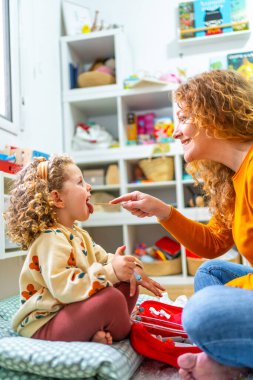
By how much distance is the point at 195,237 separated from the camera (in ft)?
4.27

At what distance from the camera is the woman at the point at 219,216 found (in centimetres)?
77

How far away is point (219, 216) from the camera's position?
4.20ft

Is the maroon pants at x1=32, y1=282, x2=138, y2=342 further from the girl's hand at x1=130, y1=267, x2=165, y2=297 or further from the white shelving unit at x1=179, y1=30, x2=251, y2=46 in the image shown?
the white shelving unit at x1=179, y1=30, x2=251, y2=46

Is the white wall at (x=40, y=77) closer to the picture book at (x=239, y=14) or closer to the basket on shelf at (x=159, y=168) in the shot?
the basket on shelf at (x=159, y=168)

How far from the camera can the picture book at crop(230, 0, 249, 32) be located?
9.14ft

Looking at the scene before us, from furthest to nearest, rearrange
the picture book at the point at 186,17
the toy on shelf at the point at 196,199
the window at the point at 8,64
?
the picture book at the point at 186,17 → the toy on shelf at the point at 196,199 → the window at the point at 8,64

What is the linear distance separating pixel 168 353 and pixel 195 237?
1.46 feet

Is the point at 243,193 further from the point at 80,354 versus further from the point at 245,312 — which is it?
the point at 80,354

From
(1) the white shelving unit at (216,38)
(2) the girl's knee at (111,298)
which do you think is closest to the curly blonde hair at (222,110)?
(2) the girl's knee at (111,298)

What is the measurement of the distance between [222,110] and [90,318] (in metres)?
0.68

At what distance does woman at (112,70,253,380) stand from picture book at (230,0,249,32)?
1832mm

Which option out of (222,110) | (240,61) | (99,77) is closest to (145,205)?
(222,110)

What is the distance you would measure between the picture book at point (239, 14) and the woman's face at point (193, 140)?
1.93 metres

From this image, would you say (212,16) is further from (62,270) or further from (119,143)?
(62,270)
